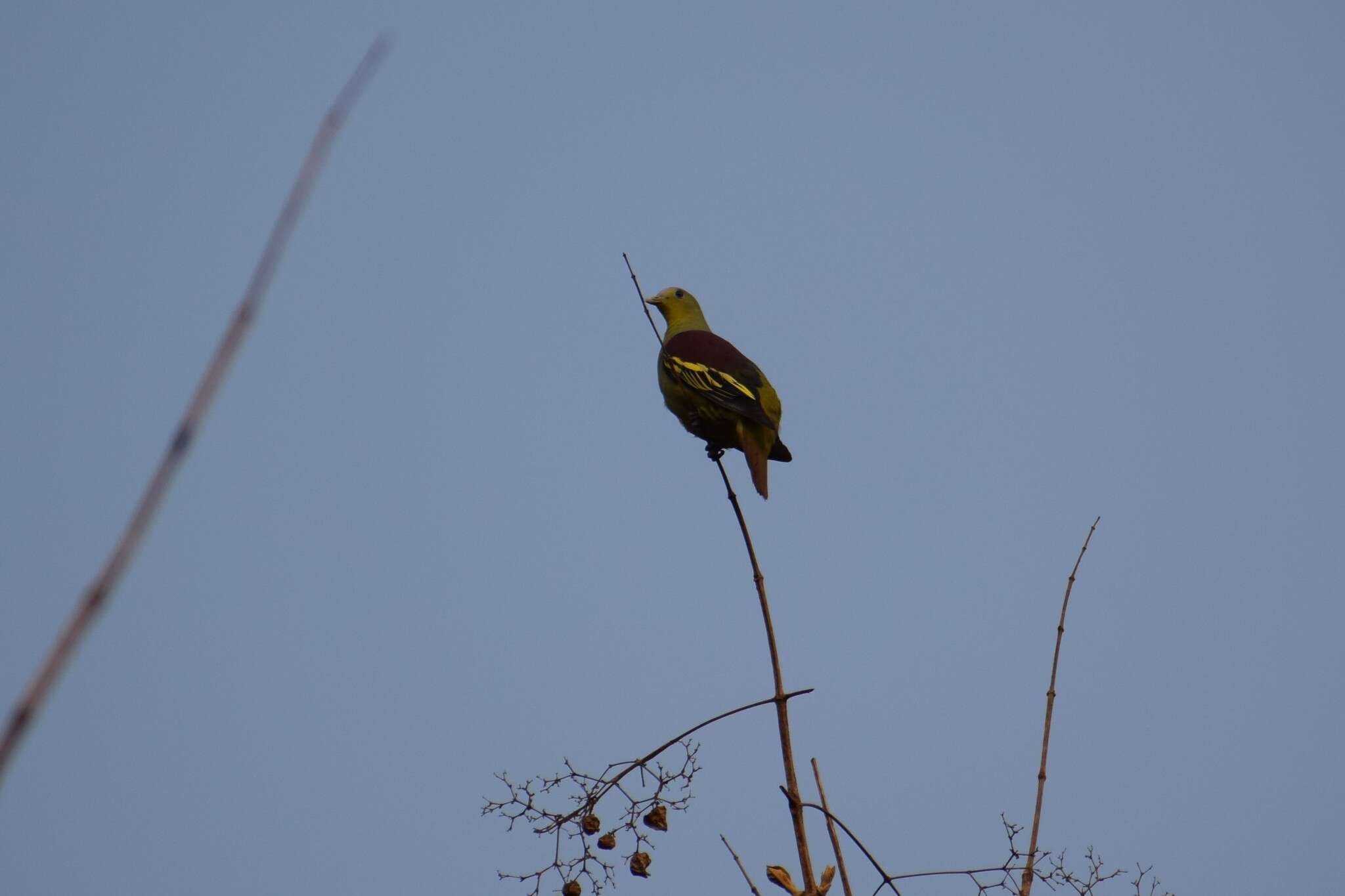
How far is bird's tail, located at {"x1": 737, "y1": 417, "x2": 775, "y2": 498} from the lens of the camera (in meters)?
5.53

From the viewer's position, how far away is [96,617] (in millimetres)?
729

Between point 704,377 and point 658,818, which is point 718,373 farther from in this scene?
point 658,818

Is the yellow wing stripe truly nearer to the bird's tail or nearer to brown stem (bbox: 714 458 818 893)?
the bird's tail

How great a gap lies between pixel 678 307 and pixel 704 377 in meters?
1.73

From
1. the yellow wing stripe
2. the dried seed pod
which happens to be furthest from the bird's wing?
the dried seed pod


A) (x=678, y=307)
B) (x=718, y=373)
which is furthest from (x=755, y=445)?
(x=678, y=307)

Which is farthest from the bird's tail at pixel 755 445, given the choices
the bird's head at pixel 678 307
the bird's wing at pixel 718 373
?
the bird's head at pixel 678 307

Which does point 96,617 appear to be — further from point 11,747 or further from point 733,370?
point 733,370

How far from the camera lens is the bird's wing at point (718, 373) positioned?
221 inches

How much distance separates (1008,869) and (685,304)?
4.73 meters

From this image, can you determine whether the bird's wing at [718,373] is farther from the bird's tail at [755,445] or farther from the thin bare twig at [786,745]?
the thin bare twig at [786,745]

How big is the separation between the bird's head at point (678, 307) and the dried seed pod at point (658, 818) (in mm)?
4241

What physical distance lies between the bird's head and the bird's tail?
1.72 metres

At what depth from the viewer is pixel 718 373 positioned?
576 cm
